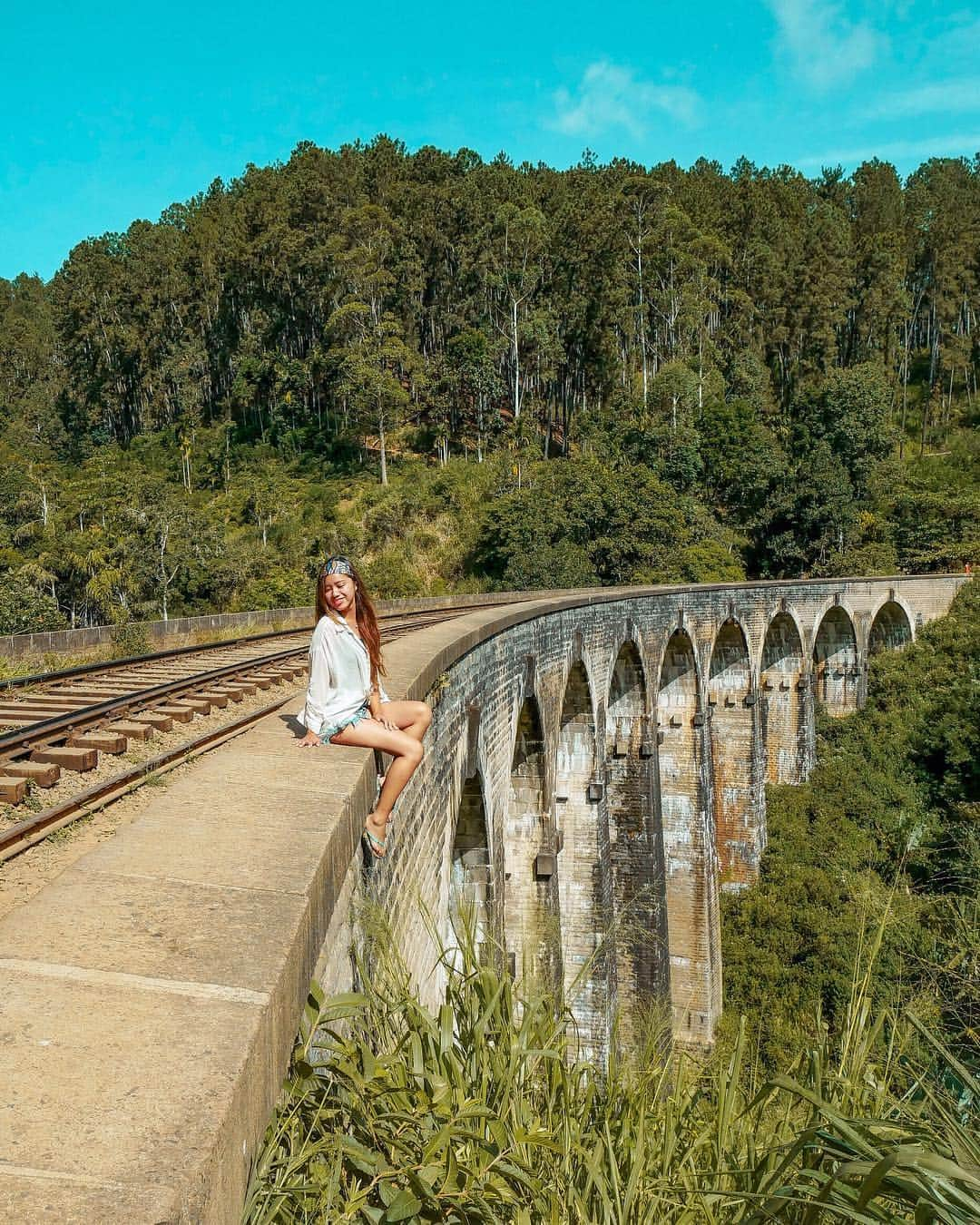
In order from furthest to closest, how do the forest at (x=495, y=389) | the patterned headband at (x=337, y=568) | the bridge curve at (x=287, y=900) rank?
the forest at (x=495, y=389), the patterned headband at (x=337, y=568), the bridge curve at (x=287, y=900)

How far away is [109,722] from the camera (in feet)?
20.3

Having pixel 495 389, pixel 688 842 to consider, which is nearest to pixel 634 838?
pixel 688 842

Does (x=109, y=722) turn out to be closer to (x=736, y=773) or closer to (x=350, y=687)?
(x=350, y=687)

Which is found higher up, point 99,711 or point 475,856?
point 99,711

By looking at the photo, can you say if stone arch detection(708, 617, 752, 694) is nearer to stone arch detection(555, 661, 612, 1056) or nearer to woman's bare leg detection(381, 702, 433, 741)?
stone arch detection(555, 661, 612, 1056)

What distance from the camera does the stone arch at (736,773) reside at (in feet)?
77.8

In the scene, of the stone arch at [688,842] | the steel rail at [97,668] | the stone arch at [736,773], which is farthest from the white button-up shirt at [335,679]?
the stone arch at [736,773]

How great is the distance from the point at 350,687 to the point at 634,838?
1324 centimetres

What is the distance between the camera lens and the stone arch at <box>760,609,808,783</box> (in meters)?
26.7

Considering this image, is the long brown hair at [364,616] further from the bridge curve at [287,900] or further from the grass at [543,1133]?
the grass at [543,1133]

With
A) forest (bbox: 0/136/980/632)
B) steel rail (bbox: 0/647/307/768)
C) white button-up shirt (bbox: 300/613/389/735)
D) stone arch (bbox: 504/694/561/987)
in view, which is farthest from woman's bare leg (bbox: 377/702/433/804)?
forest (bbox: 0/136/980/632)

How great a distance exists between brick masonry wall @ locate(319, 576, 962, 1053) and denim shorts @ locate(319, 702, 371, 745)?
52 cm

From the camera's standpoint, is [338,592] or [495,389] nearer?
[338,592]

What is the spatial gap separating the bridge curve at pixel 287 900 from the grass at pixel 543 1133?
25 centimetres
